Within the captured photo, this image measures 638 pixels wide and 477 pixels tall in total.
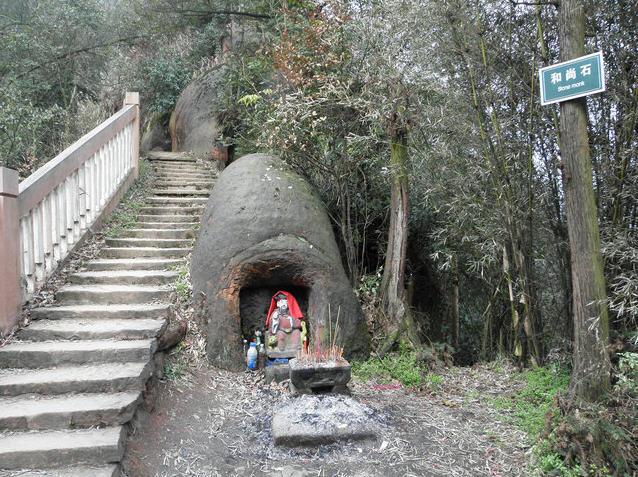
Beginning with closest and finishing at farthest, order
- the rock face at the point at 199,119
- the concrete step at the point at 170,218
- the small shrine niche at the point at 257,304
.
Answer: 1. the small shrine niche at the point at 257,304
2. the concrete step at the point at 170,218
3. the rock face at the point at 199,119

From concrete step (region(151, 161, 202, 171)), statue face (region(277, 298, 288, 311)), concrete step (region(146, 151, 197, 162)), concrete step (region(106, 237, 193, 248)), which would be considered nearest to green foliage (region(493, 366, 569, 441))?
statue face (region(277, 298, 288, 311))

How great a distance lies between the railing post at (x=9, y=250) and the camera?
3.80 meters

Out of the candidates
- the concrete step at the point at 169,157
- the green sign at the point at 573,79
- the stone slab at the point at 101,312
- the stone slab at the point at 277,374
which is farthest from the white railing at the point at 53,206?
the green sign at the point at 573,79

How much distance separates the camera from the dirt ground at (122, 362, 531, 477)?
309 cm

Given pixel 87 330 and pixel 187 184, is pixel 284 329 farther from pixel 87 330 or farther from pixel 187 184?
pixel 187 184

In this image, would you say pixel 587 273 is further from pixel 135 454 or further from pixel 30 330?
pixel 30 330

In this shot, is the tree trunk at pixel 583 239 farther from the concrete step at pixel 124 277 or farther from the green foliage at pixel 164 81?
the green foliage at pixel 164 81

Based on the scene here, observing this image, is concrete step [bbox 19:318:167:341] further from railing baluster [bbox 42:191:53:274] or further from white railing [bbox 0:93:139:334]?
railing baluster [bbox 42:191:53:274]

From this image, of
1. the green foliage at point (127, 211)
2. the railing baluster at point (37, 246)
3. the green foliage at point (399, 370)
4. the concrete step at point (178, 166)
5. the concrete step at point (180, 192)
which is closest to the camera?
the railing baluster at point (37, 246)

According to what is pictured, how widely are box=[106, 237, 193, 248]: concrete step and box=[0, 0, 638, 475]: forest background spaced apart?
1.93 m

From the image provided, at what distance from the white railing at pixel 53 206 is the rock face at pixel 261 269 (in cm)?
158

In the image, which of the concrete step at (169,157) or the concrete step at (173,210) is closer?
the concrete step at (173,210)

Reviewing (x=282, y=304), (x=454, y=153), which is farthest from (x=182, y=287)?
(x=454, y=153)

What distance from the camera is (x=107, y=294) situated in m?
4.64
